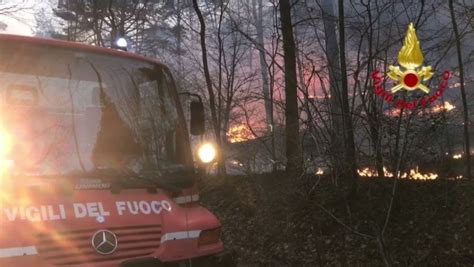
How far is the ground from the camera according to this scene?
7410mm

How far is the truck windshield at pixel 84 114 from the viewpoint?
429 cm

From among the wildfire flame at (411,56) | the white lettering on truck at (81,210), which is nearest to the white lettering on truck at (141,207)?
the white lettering on truck at (81,210)

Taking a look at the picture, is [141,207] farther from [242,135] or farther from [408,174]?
[242,135]

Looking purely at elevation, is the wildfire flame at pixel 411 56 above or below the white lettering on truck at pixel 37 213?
above

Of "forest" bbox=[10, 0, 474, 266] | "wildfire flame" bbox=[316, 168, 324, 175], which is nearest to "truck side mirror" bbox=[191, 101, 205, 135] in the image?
"forest" bbox=[10, 0, 474, 266]

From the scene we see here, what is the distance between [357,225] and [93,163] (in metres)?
4.78

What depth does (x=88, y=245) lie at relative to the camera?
4180 mm

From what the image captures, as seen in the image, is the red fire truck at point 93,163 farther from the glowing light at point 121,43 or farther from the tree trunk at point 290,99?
the tree trunk at point 290,99

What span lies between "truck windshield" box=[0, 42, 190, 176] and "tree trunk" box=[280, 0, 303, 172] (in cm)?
265

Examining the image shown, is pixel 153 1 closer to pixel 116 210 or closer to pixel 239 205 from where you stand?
pixel 239 205

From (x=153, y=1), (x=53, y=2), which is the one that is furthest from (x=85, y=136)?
(x=53, y=2)

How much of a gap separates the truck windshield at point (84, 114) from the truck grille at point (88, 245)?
0.48 meters

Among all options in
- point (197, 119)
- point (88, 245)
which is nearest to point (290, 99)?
point (197, 119)

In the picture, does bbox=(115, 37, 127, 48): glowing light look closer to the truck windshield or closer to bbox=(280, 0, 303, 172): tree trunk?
the truck windshield
